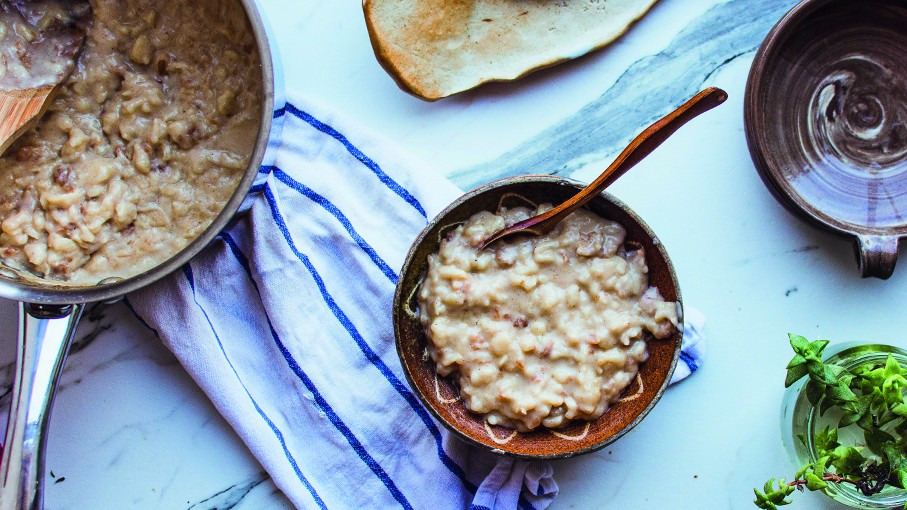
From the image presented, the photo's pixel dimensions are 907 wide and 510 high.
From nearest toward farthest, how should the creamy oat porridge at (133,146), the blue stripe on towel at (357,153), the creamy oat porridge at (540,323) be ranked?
the creamy oat porridge at (540,323) → the creamy oat porridge at (133,146) → the blue stripe on towel at (357,153)

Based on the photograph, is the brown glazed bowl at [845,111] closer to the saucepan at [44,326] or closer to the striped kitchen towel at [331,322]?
the striped kitchen towel at [331,322]

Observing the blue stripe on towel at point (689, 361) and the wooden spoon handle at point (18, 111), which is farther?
the blue stripe on towel at point (689, 361)

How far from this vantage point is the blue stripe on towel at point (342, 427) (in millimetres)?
1626

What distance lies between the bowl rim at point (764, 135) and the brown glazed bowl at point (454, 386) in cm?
30

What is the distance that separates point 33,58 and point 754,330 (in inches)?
58.1

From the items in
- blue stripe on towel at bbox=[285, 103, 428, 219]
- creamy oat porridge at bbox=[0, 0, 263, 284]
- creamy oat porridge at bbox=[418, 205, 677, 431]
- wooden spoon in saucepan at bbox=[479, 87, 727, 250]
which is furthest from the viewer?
blue stripe on towel at bbox=[285, 103, 428, 219]

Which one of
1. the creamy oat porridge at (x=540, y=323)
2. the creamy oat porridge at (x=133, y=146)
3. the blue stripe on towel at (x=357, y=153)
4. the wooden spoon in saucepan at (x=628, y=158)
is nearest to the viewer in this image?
the wooden spoon in saucepan at (x=628, y=158)

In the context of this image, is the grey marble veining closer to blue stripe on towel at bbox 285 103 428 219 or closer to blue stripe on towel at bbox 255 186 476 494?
blue stripe on towel at bbox 285 103 428 219

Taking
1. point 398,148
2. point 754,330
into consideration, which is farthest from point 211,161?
point 754,330

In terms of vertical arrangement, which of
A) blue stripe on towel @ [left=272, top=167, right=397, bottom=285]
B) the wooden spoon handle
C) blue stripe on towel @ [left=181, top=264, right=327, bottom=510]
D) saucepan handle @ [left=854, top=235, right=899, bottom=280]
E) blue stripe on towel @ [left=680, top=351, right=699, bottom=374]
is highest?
the wooden spoon handle

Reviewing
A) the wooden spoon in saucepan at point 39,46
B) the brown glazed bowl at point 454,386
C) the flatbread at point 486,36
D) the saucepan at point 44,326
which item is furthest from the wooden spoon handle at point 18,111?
the brown glazed bowl at point 454,386

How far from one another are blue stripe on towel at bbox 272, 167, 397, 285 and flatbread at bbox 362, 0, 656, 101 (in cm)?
27

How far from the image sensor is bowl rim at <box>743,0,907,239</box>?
1.54 metres

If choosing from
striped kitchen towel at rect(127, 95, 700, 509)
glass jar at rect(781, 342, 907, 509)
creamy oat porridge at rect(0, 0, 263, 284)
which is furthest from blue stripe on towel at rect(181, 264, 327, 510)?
glass jar at rect(781, 342, 907, 509)
